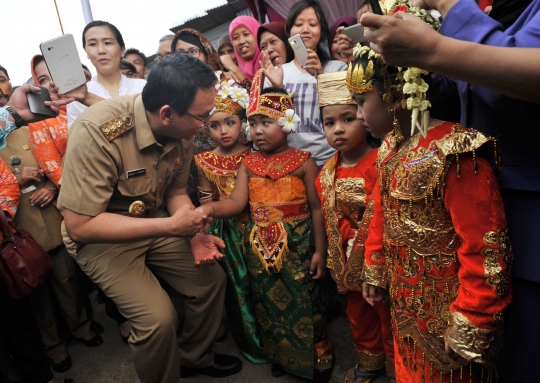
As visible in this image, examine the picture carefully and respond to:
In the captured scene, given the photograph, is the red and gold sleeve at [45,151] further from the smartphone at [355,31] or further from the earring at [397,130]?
the earring at [397,130]

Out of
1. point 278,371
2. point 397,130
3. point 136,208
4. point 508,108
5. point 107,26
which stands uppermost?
point 107,26

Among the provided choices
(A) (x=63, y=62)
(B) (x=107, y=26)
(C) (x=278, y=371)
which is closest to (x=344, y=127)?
(C) (x=278, y=371)

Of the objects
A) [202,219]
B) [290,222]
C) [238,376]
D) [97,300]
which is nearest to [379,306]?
[290,222]

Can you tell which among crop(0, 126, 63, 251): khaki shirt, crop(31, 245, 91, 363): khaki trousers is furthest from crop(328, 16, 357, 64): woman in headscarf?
crop(31, 245, 91, 363): khaki trousers

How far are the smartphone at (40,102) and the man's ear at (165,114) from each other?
1083 mm

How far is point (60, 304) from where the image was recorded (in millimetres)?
2900

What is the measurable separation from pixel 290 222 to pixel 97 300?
8.16ft

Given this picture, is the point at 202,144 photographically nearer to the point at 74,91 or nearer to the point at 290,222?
the point at 74,91

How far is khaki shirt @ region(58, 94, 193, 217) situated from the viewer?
199cm

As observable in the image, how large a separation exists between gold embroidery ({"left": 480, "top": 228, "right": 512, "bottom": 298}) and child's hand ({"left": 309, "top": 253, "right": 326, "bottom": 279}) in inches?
47.9

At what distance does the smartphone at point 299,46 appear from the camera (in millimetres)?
2471

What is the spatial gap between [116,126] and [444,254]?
67.9 inches

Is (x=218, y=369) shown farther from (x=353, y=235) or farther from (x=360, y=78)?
(x=360, y=78)

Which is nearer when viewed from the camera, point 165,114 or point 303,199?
point 165,114
